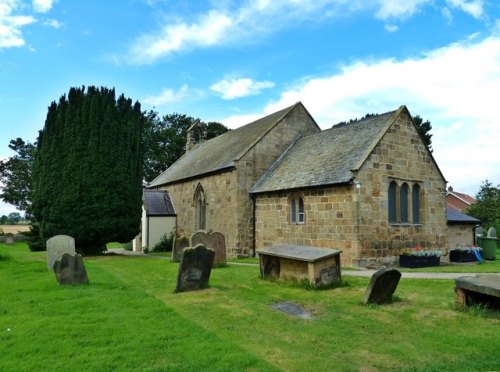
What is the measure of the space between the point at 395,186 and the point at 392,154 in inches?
60.2

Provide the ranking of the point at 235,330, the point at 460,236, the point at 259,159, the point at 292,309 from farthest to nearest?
the point at 259,159, the point at 460,236, the point at 292,309, the point at 235,330

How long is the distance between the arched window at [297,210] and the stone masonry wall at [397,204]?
11.6ft

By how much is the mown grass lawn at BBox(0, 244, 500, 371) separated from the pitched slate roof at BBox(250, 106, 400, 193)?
7.24m

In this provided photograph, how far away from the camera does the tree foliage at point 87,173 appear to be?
21.1 meters

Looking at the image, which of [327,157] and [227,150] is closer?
[327,157]

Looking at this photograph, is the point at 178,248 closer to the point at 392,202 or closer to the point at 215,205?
the point at 215,205

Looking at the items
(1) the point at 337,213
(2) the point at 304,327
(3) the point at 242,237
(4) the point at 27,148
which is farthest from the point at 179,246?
(4) the point at 27,148

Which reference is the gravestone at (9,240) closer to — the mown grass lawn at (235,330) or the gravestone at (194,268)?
the mown grass lawn at (235,330)

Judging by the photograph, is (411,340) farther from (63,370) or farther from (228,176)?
(228,176)

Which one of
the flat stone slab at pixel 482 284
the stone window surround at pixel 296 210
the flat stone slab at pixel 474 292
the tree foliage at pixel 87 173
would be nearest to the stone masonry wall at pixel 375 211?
the stone window surround at pixel 296 210

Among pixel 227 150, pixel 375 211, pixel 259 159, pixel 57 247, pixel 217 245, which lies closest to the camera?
pixel 57 247

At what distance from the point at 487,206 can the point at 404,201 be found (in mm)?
24964

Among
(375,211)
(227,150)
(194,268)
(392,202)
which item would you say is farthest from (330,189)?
(227,150)

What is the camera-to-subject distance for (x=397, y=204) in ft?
61.2
